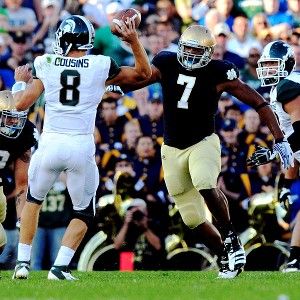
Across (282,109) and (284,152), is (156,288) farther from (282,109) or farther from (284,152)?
(282,109)

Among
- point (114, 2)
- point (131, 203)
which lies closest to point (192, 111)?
point (131, 203)

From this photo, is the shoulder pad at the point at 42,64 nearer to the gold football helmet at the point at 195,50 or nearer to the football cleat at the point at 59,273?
the gold football helmet at the point at 195,50

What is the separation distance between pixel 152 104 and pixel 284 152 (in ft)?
10.6

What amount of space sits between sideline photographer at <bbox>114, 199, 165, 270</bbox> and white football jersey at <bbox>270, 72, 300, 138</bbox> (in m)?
2.14

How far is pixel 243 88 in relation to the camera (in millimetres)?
7215

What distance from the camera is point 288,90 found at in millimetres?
7730

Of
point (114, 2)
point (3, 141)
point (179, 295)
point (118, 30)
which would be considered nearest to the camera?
point (179, 295)

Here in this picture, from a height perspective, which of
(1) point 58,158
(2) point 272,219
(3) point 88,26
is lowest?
(2) point 272,219

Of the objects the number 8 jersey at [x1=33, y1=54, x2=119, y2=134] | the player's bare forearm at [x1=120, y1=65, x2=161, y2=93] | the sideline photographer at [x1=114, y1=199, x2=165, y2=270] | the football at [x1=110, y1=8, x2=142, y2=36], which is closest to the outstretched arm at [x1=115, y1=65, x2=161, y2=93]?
the player's bare forearm at [x1=120, y1=65, x2=161, y2=93]

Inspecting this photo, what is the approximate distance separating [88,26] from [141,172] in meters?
3.38

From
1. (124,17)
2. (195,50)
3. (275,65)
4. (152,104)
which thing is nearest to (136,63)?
(124,17)

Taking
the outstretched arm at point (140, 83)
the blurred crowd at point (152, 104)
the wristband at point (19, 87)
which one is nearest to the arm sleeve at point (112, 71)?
the outstretched arm at point (140, 83)

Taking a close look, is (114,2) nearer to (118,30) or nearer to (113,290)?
(118,30)

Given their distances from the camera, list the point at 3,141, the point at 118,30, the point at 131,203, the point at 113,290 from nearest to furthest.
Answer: the point at 113,290 < the point at 118,30 < the point at 3,141 < the point at 131,203
